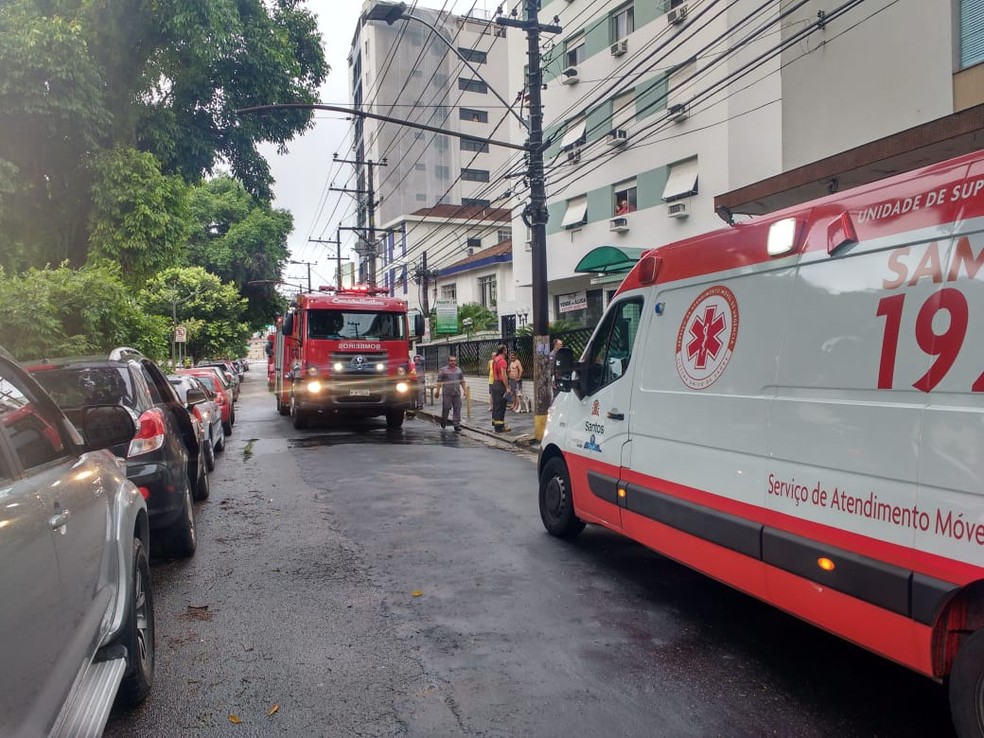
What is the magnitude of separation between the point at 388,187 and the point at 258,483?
176 ft

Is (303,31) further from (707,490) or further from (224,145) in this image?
(707,490)

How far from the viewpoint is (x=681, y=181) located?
19.5 m

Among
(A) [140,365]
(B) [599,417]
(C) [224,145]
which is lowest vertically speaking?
(B) [599,417]

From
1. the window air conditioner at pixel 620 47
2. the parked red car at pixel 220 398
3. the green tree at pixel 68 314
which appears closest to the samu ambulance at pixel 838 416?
the green tree at pixel 68 314

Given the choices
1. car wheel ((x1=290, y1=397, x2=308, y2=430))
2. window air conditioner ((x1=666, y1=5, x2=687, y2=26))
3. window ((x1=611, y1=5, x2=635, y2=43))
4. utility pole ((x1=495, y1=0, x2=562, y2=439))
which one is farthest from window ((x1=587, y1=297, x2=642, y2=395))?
window ((x1=611, y1=5, x2=635, y2=43))

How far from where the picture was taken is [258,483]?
30.8 ft

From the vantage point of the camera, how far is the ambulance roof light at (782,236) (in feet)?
11.9

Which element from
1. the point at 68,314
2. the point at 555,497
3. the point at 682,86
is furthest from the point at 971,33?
the point at 68,314

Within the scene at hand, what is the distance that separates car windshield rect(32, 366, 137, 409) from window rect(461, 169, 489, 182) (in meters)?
55.0

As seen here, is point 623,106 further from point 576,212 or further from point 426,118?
point 426,118

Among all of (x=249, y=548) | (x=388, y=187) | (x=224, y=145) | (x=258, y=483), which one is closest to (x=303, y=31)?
(x=224, y=145)

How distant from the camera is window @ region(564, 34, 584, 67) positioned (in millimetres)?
23297

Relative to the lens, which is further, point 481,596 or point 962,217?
point 481,596

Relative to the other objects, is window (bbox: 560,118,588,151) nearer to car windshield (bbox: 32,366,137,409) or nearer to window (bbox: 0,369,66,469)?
car windshield (bbox: 32,366,137,409)
